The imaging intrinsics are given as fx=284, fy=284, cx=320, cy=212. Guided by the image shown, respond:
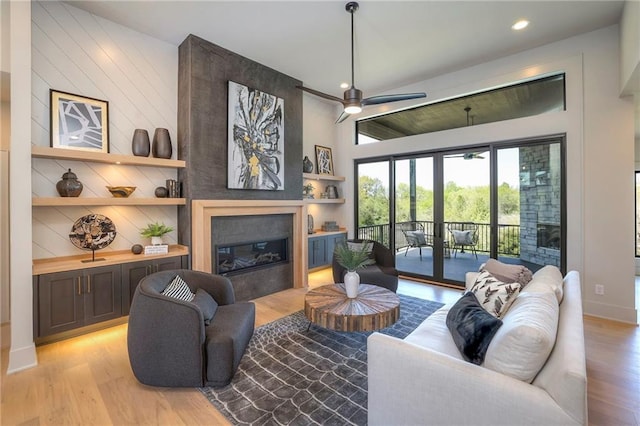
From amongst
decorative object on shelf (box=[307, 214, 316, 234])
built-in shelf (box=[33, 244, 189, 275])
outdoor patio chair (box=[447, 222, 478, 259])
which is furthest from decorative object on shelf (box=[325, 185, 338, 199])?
built-in shelf (box=[33, 244, 189, 275])

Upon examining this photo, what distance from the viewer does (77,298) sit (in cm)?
298

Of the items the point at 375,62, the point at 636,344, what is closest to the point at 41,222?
the point at 375,62

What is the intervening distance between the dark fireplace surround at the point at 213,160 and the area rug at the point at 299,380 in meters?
1.31

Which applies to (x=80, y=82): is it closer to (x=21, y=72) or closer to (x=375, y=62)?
(x=21, y=72)

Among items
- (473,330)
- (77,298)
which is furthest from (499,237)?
(77,298)

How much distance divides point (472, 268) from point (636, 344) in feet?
6.84

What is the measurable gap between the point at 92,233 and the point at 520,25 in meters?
5.70

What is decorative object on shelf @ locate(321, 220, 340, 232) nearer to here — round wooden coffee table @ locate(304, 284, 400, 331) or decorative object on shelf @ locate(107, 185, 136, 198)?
round wooden coffee table @ locate(304, 284, 400, 331)

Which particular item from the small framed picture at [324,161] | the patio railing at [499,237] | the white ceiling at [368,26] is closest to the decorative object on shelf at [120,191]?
the white ceiling at [368,26]

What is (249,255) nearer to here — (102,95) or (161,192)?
(161,192)

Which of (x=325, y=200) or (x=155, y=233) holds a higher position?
(x=325, y=200)

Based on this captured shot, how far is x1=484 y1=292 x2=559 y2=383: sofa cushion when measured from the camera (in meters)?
1.32

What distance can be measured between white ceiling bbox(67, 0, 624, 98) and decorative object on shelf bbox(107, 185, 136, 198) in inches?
79.4

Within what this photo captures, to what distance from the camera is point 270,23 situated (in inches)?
137
